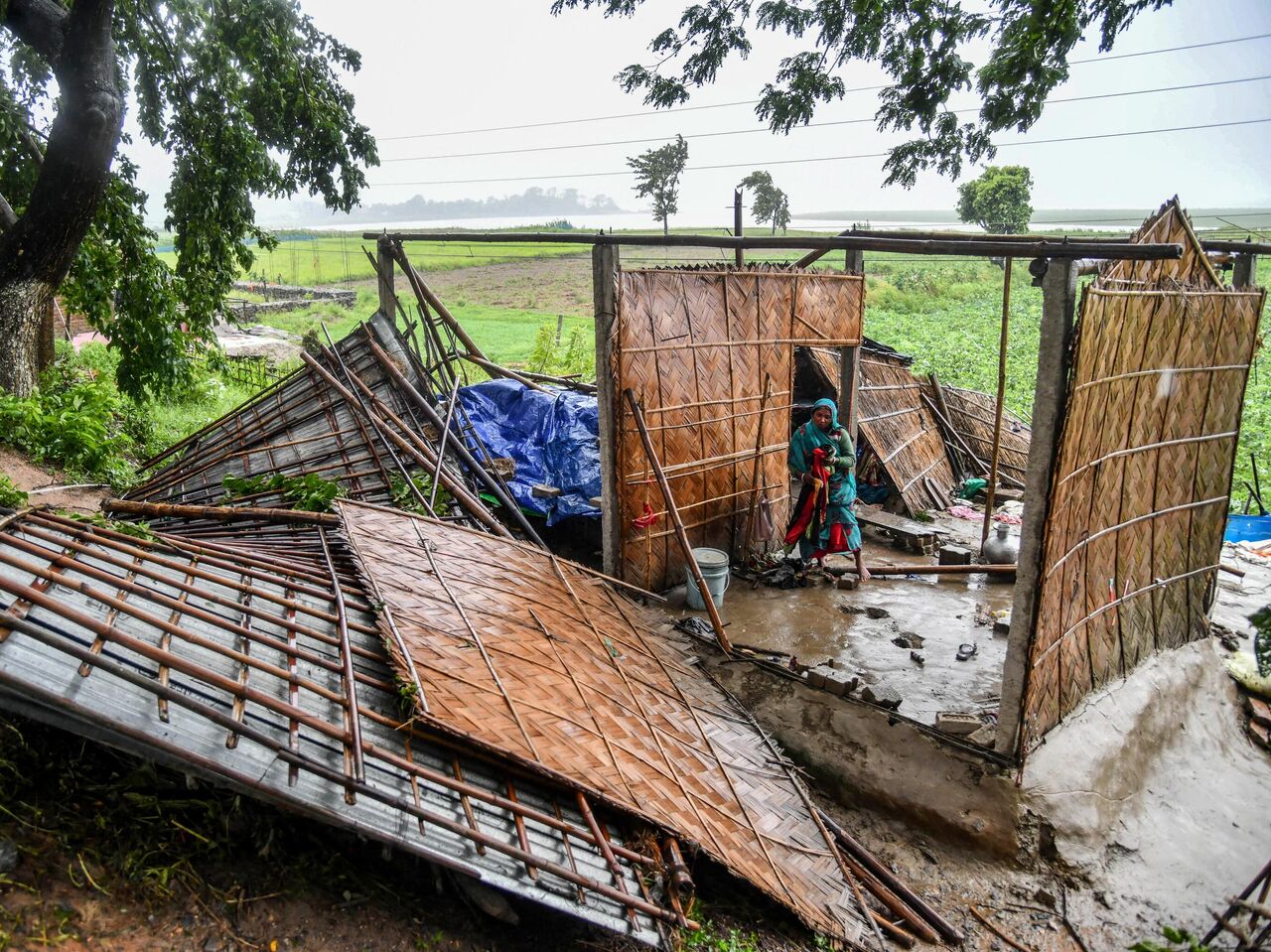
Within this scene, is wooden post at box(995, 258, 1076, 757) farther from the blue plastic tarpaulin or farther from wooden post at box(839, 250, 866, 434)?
wooden post at box(839, 250, 866, 434)

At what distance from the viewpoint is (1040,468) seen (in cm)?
416

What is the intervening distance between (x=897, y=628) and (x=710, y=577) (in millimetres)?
1655

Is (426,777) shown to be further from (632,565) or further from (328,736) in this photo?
(632,565)

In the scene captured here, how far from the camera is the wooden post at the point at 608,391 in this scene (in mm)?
5969

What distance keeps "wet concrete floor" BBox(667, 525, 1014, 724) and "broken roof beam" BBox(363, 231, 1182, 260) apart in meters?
3.04

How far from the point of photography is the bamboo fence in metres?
4.32

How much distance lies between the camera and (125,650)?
2.87 metres

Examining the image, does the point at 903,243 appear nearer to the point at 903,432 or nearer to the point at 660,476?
the point at 660,476

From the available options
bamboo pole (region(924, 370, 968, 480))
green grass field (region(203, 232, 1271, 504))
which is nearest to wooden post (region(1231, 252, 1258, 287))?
bamboo pole (region(924, 370, 968, 480))

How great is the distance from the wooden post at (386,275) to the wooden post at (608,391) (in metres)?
2.85

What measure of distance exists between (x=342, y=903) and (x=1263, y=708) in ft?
22.0

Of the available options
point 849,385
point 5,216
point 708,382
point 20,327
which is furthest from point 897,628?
point 5,216

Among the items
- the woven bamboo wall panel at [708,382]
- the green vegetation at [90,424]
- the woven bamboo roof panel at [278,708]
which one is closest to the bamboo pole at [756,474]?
the woven bamboo wall panel at [708,382]

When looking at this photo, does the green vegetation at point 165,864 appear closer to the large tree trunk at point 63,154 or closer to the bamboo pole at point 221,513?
the bamboo pole at point 221,513
